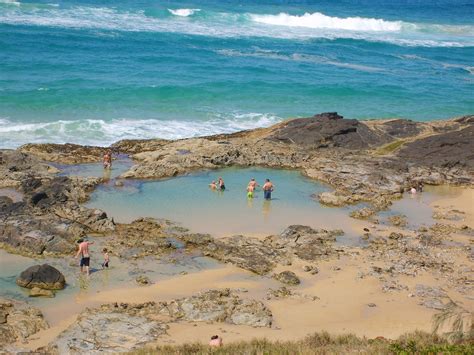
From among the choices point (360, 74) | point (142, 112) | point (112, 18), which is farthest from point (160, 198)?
point (112, 18)

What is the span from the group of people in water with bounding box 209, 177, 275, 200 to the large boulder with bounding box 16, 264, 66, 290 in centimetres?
923

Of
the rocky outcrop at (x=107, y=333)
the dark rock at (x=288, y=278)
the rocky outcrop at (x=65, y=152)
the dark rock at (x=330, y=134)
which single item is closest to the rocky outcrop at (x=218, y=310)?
the rocky outcrop at (x=107, y=333)

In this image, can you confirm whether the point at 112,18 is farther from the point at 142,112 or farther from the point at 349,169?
the point at 349,169

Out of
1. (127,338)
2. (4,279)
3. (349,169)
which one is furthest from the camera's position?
(349,169)

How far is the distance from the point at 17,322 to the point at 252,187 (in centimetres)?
1154

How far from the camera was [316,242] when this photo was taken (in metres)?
20.7

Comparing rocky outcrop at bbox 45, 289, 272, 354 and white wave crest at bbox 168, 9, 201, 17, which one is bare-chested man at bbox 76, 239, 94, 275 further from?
white wave crest at bbox 168, 9, 201, 17

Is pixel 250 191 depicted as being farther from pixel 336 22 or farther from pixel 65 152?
pixel 336 22

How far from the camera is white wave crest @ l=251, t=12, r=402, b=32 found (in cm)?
8212

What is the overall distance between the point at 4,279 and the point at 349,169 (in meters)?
15.0

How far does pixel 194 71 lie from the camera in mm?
48594

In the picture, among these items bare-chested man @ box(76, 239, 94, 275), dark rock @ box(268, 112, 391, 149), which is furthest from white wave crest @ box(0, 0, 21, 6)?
bare-chested man @ box(76, 239, 94, 275)

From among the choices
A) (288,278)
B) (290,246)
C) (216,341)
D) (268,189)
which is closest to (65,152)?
(268,189)

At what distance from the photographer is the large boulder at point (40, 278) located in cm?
1705
